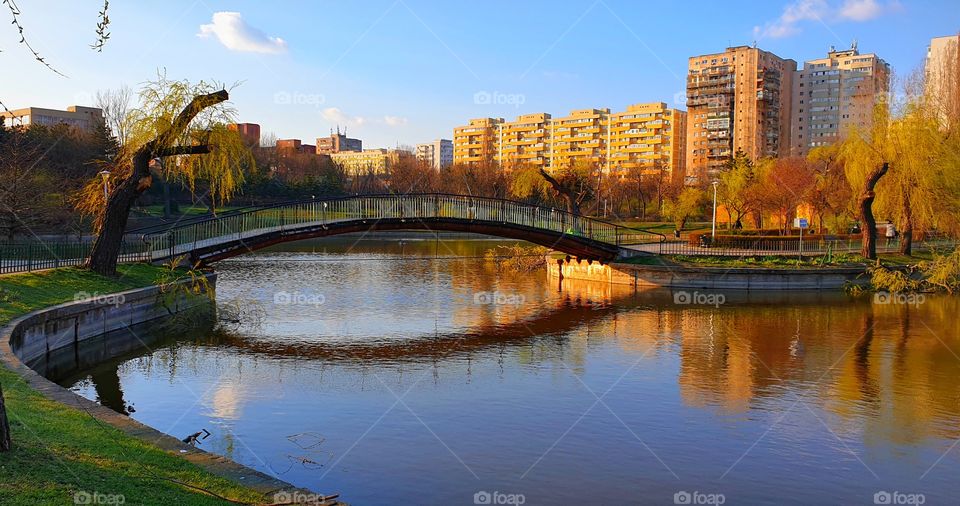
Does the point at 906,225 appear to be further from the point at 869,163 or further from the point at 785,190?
the point at 785,190

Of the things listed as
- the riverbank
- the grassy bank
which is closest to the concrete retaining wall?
the riverbank

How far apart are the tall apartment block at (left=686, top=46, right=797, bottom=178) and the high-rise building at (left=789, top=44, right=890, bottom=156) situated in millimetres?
3329

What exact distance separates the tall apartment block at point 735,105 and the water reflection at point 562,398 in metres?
104

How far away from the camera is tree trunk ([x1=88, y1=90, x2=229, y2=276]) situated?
75.3 ft

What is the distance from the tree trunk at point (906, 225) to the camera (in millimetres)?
37250

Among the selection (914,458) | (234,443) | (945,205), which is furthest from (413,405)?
(945,205)

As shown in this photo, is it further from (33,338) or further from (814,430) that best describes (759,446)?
(33,338)

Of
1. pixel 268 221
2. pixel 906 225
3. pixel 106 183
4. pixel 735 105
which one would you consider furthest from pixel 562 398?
pixel 735 105

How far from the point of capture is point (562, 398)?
49.0ft

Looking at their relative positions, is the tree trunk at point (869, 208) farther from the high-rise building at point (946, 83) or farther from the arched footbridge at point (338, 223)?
the arched footbridge at point (338, 223)

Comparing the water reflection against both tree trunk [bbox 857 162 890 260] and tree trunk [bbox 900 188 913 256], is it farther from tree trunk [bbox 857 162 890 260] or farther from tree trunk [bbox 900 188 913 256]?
tree trunk [bbox 900 188 913 256]

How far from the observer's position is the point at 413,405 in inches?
560

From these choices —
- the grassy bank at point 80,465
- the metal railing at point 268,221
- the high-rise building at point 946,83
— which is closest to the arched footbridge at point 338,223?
the metal railing at point 268,221

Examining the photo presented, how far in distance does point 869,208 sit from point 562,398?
1173 inches
